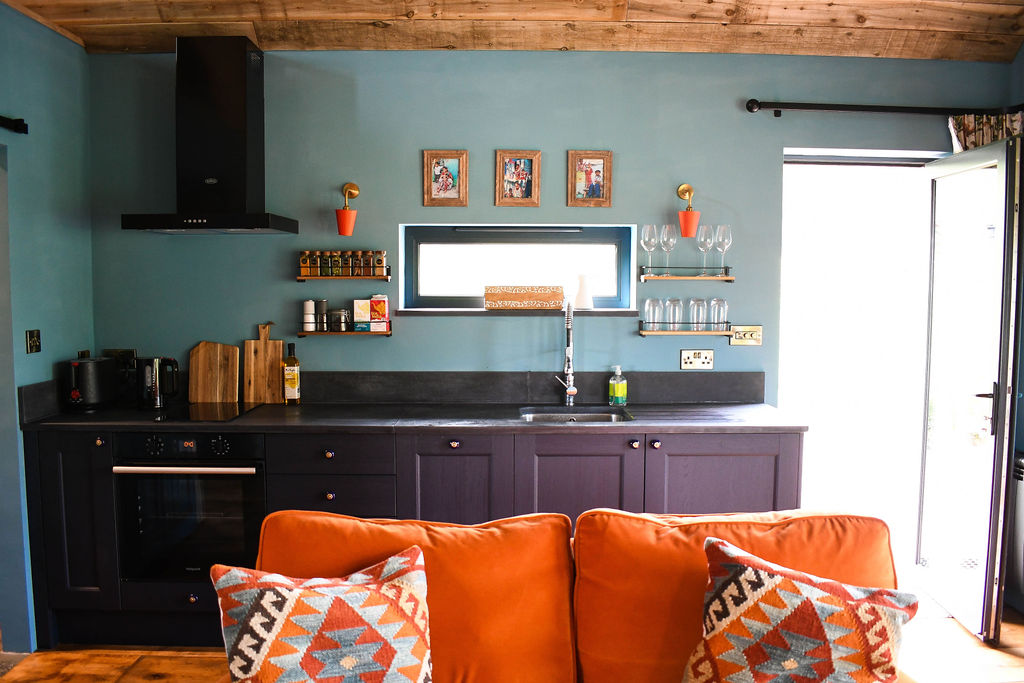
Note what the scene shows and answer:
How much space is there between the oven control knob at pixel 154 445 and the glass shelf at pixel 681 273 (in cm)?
223

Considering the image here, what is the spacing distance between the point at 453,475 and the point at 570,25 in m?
2.07

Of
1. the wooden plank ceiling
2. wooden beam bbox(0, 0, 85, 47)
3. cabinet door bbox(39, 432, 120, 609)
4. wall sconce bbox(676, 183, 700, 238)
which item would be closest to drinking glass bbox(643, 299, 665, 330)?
wall sconce bbox(676, 183, 700, 238)

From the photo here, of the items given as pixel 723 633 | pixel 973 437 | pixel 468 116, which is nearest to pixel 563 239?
pixel 468 116

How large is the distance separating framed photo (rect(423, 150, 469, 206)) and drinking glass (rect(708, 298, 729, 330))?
1.29m

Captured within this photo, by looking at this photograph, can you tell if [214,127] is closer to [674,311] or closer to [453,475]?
[453,475]

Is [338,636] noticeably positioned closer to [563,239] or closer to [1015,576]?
[563,239]

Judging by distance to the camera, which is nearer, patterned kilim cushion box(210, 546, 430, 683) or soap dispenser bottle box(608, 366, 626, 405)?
patterned kilim cushion box(210, 546, 430, 683)

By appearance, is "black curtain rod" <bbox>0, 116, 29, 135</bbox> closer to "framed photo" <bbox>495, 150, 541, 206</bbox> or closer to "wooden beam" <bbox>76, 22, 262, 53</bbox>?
"wooden beam" <bbox>76, 22, 262, 53</bbox>

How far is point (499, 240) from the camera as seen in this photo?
355 cm

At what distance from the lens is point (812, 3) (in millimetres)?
3133

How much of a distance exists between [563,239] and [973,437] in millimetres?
2019

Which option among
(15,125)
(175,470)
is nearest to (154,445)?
(175,470)

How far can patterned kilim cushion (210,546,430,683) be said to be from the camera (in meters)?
1.42

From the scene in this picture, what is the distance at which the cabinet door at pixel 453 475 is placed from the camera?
2953 mm
